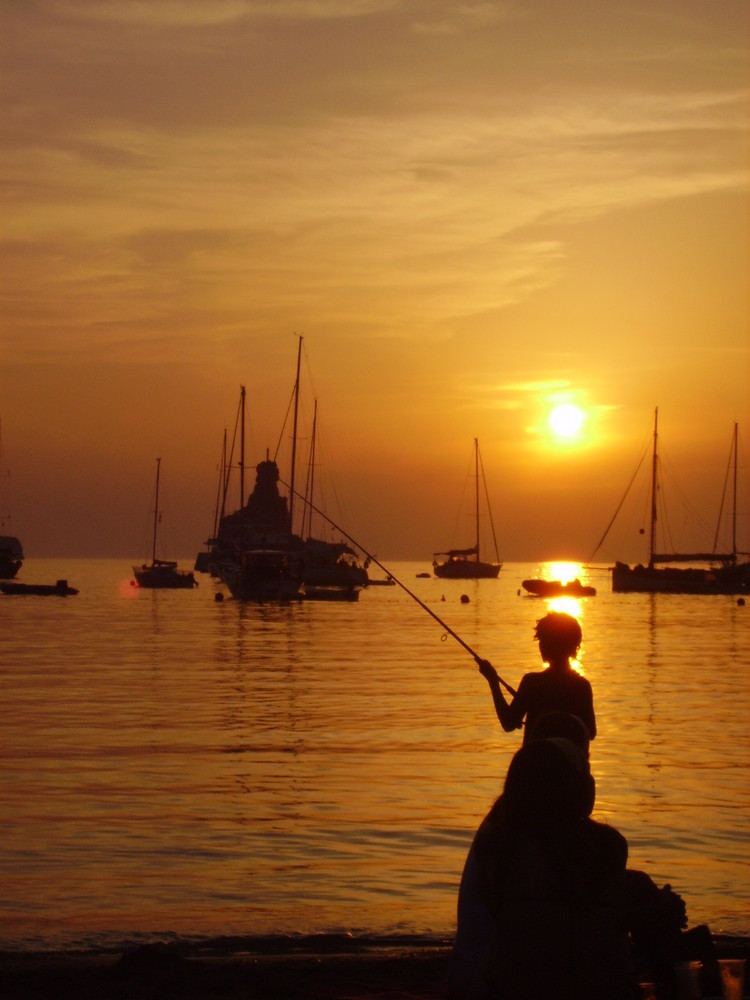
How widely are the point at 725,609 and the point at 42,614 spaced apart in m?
45.5

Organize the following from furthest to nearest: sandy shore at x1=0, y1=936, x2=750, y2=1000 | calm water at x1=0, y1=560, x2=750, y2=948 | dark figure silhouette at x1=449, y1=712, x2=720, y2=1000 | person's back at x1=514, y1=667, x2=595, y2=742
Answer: calm water at x1=0, y1=560, x2=750, y2=948 < person's back at x1=514, y1=667, x2=595, y2=742 < sandy shore at x1=0, y1=936, x2=750, y2=1000 < dark figure silhouette at x1=449, y1=712, x2=720, y2=1000

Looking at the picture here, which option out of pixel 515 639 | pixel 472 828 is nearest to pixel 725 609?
pixel 515 639

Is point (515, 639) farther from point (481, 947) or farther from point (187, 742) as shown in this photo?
point (481, 947)

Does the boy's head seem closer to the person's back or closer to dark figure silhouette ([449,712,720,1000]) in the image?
the person's back

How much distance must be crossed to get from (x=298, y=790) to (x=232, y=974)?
7.93m

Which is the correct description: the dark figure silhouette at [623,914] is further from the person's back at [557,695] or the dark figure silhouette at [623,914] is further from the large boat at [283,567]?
the large boat at [283,567]

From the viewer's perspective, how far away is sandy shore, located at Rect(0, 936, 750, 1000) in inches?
281

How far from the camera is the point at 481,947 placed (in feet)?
14.6

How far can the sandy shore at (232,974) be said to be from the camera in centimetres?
714

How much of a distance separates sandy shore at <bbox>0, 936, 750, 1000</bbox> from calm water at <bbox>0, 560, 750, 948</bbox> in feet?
3.30

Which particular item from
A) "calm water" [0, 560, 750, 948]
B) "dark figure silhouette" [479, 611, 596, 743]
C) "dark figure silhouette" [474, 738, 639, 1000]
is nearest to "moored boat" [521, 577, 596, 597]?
"calm water" [0, 560, 750, 948]

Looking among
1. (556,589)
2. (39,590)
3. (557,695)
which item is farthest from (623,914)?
(556,589)

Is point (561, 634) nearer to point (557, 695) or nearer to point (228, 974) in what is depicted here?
point (557, 695)

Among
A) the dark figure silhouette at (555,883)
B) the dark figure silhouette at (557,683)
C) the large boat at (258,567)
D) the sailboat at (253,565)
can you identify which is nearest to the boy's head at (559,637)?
the dark figure silhouette at (557,683)
